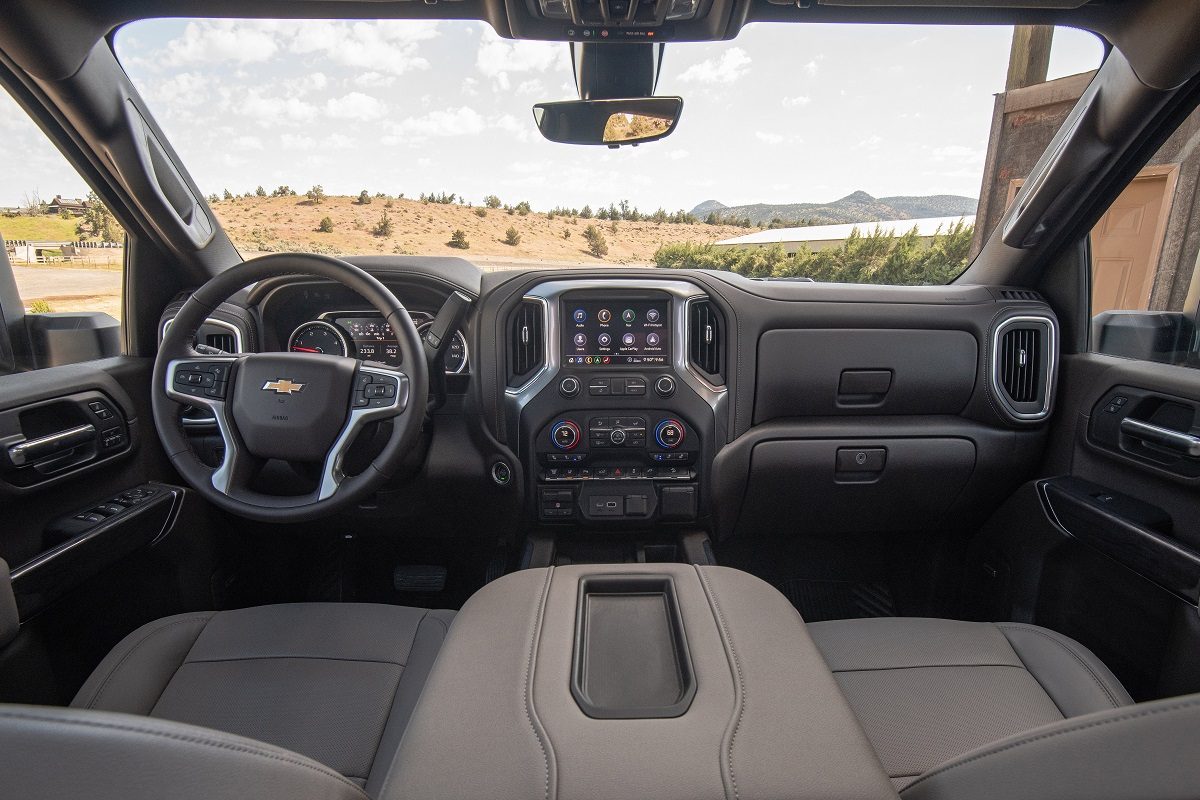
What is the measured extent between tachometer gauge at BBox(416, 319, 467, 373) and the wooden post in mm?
2079

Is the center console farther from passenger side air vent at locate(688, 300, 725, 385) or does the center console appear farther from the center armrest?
the center armrest

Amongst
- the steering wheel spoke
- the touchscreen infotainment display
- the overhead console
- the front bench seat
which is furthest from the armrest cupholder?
the overhead console

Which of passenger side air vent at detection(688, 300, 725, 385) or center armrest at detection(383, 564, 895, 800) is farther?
passenger side air vent at detection(688, 300, 725, 385)

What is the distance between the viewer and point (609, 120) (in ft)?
6.82

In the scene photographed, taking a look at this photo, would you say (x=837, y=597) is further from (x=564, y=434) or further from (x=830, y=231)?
(x=830, y=231)

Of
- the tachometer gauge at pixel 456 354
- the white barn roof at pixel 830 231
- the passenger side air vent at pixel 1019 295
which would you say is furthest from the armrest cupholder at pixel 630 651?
the passenger side air vent at pixel 1019 295

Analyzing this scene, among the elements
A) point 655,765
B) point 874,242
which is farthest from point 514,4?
point 655,765

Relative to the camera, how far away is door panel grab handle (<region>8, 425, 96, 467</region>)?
5.22 ft

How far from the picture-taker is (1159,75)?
186cm

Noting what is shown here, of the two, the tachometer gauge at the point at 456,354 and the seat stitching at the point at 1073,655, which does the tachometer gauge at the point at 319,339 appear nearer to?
the tachometer gauge at the point at 456,354

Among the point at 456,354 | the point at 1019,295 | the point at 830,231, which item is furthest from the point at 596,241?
the point at 1019,295

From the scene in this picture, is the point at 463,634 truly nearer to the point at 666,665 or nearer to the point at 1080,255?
the point at 666,665

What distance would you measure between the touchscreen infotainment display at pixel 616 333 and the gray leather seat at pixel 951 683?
3.44 ft

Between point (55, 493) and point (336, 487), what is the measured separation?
0.76m
